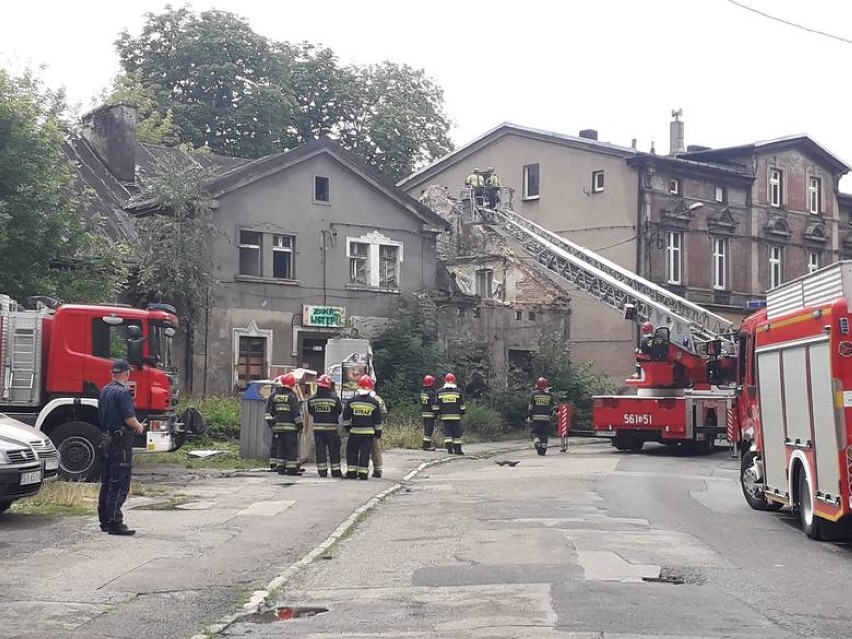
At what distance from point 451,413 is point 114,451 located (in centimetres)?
1442

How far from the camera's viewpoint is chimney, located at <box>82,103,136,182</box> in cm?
3838

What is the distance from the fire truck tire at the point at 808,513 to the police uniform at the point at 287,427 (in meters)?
9.45

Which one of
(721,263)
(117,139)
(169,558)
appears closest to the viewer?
(169,558)

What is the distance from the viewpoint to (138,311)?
20.3m

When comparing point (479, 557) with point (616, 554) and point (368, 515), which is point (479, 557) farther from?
point (368, 515)

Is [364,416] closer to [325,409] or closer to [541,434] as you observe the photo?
[325,409]

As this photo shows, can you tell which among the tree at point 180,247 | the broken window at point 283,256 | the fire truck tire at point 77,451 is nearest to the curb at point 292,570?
the fire truck tire at point 77,451

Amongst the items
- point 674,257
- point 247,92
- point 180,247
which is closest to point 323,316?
point 180,247

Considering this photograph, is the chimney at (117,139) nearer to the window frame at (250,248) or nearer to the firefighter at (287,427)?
the window frame at (250,248)

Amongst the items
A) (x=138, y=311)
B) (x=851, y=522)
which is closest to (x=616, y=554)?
(x=851, y=522)

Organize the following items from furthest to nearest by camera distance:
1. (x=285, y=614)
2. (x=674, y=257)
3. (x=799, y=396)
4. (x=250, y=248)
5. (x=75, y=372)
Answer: (x=674, y=257)
(x=250, y=248)
(x=75, y=372)
(x=799, y=396)
(x=285, y=614)

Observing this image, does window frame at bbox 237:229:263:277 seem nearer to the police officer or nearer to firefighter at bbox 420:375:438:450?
firefighter at bbox 420:375:438:450

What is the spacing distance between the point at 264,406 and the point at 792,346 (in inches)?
471

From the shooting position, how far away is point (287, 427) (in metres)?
20.5
